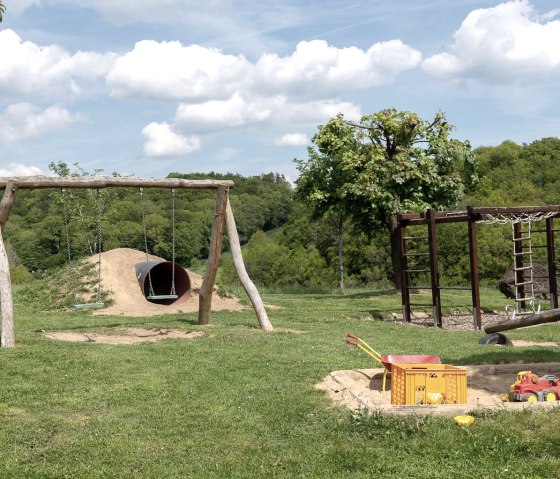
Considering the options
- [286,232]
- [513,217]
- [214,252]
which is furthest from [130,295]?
[286,232]

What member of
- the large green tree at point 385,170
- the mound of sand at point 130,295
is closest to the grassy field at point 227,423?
the mound of sand at point 130,295

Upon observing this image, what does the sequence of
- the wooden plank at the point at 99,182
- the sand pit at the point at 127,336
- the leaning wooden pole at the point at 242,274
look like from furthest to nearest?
1. the leaning wooden pole at the point at 242,274
2. the sand pit at the point at 127,336
3. the wooden plank at the point at 99,182

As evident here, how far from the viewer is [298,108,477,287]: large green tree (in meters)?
25.2

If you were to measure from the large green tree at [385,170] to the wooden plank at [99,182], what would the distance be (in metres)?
10.3

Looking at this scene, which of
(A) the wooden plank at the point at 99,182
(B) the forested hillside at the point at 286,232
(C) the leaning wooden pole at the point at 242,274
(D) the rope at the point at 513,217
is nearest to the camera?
(A) the wooden plank at the point at 99,182

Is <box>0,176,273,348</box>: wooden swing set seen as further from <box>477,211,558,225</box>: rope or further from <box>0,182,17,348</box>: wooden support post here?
<box>477,211,558,225</box>: rope

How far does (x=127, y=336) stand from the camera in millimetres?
14242

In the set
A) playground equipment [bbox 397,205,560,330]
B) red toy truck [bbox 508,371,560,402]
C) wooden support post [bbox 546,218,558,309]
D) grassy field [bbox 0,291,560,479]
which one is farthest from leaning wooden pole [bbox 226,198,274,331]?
wooden support post [bbox 546,218,558,309]

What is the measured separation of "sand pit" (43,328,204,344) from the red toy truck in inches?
295

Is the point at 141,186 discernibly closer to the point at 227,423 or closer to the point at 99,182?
the point at 99,182

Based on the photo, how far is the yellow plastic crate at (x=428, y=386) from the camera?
721 centimetres

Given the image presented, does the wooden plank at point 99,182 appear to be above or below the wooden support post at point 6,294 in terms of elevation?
above

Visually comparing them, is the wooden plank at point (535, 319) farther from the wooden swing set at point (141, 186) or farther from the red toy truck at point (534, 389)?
the wooden swing set at point (141, 186)

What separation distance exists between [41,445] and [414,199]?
2067cm
